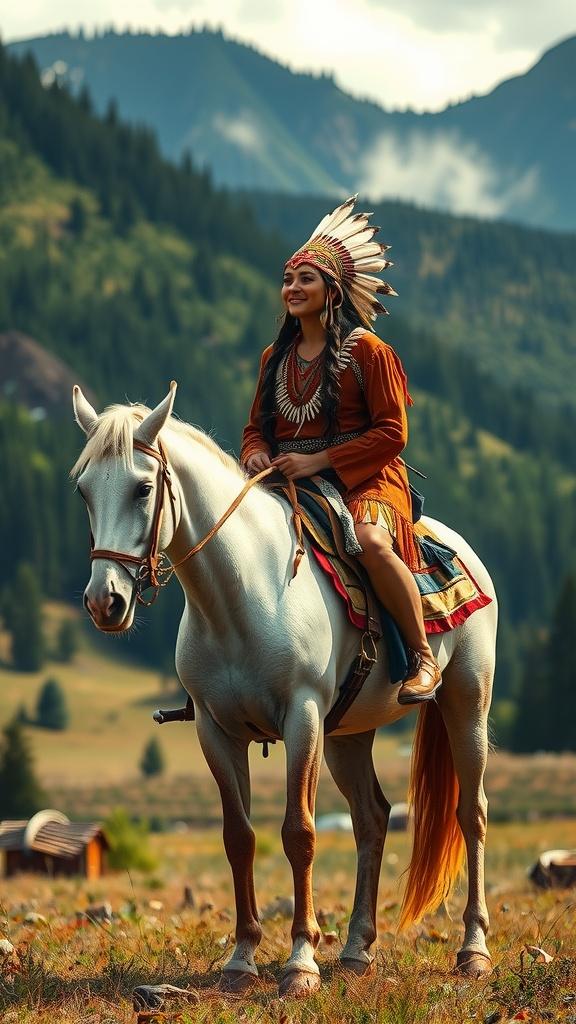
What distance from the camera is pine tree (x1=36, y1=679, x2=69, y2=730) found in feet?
500

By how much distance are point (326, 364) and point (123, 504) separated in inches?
94.3

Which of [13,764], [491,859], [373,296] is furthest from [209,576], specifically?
[13,764]

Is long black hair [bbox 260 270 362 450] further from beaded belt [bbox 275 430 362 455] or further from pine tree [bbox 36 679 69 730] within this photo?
pine tree [bbox 36 679 69 730]

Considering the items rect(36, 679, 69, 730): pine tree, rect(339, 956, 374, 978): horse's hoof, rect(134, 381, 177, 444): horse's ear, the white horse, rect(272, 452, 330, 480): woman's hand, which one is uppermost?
rect(134, 381, 177, 444): horse's ear

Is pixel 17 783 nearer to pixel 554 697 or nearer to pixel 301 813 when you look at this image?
pixel 554 697

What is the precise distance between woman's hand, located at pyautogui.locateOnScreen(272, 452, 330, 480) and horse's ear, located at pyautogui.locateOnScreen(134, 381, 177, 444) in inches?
65.8

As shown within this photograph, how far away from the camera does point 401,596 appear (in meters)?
10.2

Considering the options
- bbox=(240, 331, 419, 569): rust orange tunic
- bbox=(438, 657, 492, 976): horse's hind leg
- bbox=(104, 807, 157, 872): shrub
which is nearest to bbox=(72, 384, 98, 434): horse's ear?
bbox=(240, 331, 419, 569): rust orange tunic

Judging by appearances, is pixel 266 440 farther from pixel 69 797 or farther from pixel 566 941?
pixel 69 797

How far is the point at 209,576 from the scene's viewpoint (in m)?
9.58

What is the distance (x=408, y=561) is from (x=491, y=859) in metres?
23.4

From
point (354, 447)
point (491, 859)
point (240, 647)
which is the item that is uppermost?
point (354, 447)

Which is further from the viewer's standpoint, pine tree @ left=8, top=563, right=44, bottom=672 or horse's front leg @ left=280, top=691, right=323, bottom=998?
pine tree @ left=8, top=563, right=44, bottom=672

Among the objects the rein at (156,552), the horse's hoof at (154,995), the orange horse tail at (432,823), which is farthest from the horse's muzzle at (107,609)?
the orange horse tail at (432,823)
